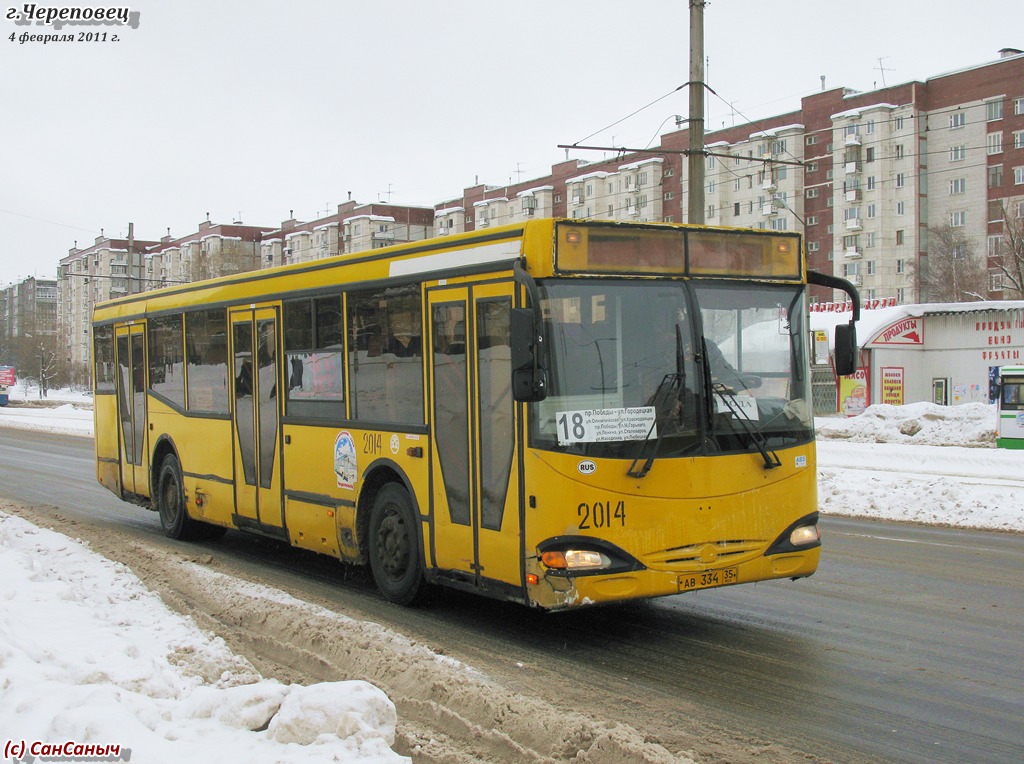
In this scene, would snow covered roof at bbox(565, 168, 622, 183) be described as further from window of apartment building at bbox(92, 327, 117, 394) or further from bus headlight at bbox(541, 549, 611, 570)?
bus headlight at bbox(541, 549, 611, 570)

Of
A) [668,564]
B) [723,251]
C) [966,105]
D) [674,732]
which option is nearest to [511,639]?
[668,564]

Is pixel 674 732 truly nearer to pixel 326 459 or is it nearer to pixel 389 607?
pixel 389 607

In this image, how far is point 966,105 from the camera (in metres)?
70.8

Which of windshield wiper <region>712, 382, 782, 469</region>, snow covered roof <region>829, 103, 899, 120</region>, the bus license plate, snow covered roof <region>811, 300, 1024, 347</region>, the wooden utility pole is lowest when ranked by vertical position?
the bus license plate

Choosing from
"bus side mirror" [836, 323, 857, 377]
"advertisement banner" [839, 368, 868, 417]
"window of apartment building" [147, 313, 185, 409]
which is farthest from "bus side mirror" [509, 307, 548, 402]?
"advertisement banner" [839, 368, 868, 417]

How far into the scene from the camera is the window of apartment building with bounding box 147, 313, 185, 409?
12.6 m

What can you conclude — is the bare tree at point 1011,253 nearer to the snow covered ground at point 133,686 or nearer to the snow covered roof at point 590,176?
the snow covered roof at point 590,176

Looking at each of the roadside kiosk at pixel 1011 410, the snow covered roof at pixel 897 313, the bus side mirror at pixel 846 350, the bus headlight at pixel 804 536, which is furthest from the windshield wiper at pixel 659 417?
the snow covered roof at pixel 897 313

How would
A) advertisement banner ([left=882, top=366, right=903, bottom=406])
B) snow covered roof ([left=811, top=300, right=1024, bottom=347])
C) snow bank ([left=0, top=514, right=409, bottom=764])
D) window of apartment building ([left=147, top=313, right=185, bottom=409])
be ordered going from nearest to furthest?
snow bank ([left=0, top=514, right=409, bottom=764])
window of apartment building ([left=147, top=313, right=185, bottom=409])
snow covered roof ([left=811, top=300, right=1024, bottom=347])
advertisement banner ([left=882, top=366, right=903, bottom=406])

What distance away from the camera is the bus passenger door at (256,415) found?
413 inches

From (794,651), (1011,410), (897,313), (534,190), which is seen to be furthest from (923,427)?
(534,190)

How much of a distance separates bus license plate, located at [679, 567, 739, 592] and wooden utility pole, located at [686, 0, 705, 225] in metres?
9.97

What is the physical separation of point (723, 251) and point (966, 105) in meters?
71.7

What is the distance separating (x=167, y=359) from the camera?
12914mm
